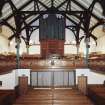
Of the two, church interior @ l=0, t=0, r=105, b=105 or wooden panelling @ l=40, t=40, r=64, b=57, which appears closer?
church interior @ l=0, t=0, r=105, b=105

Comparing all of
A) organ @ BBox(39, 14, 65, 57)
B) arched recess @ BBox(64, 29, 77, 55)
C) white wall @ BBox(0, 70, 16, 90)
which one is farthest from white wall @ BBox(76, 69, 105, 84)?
arched recess @ BBox(64, 29, 77, 55)

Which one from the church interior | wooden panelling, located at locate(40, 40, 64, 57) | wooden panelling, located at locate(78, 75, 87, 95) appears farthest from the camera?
wooden panelling, located at locate(40, 40, 64, 57)

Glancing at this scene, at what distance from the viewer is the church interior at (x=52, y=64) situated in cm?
1204

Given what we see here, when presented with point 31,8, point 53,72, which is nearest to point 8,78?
point 53,72

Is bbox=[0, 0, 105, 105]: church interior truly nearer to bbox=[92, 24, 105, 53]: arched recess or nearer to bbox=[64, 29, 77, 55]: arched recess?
bbox=[92, 24, 105, 53]: arched recess

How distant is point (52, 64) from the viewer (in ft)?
50.6

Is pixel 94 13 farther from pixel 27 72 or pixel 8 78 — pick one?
pixel 8 78

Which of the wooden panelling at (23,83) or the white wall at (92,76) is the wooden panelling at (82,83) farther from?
the wooden panelling at (23,83)

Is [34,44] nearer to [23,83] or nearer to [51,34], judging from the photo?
[51,34]

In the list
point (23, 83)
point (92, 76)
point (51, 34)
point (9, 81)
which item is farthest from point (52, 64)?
point (51, 34)

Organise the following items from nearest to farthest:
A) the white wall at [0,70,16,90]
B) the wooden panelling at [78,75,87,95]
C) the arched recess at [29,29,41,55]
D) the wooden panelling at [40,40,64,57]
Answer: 1. the white wall at [0,70,16,90]
2. the wooden panelling at [78,75,87,95]
3. the wooden panelling at [40,40,64,57]
4. the arched recess at [29,29,41,55]

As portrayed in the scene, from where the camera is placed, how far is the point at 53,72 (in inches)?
609

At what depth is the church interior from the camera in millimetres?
12041

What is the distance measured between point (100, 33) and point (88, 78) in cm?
796
